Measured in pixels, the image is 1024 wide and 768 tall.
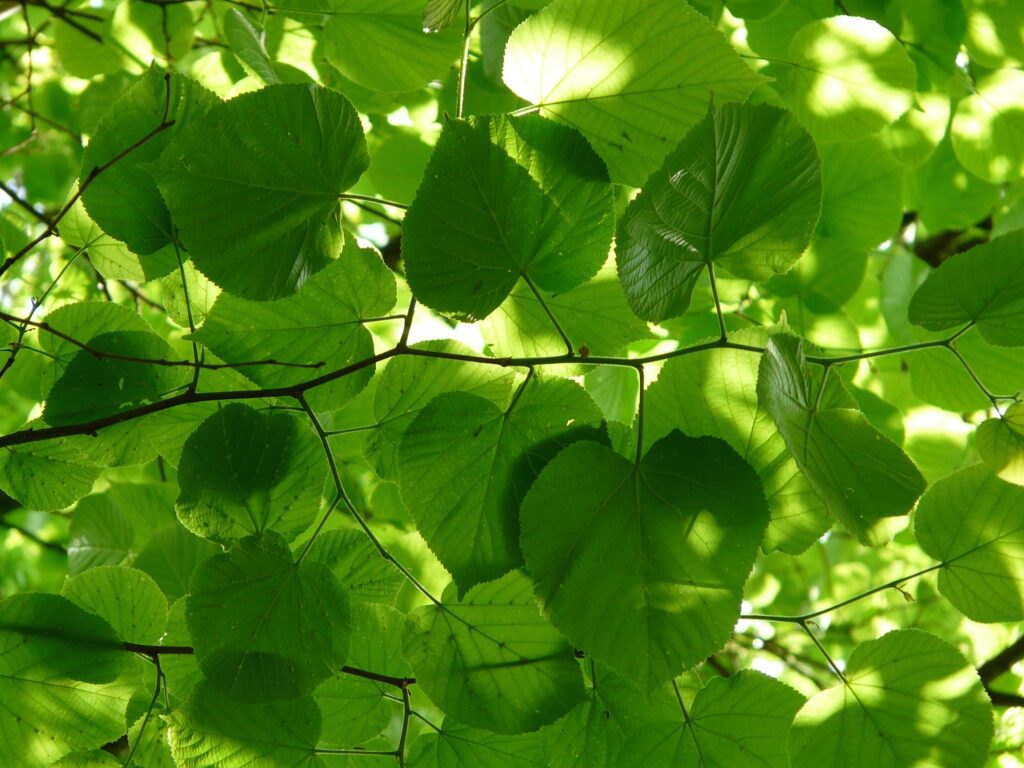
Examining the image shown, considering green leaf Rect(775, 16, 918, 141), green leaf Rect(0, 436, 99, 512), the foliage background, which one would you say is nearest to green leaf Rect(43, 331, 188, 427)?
the foliage background

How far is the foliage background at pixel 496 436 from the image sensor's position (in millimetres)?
526

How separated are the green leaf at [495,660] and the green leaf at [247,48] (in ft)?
1.46

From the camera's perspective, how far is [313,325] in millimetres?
667

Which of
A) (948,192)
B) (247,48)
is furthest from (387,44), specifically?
(948,192)

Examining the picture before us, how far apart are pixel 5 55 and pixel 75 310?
1516mm

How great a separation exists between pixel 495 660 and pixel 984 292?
0.43 m

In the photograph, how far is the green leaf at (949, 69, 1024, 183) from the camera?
1.23 meters

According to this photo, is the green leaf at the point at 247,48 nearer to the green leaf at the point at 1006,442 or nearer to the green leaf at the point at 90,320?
the green leaf at the point at 90,320

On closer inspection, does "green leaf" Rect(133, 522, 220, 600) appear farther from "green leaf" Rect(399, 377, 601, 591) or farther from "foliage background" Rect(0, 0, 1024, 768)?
"green leaf" Rect(399, 377, 601, 591)

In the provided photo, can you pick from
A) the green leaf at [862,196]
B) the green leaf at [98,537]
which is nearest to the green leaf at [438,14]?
the green leaf at [862,196]

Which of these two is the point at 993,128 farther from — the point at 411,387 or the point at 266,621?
the point at 266,621

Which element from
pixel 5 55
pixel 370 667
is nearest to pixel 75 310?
pixel 370 667

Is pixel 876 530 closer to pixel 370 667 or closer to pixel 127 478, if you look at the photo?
pixel 370 667

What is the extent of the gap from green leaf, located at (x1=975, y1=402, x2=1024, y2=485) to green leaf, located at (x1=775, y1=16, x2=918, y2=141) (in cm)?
50
